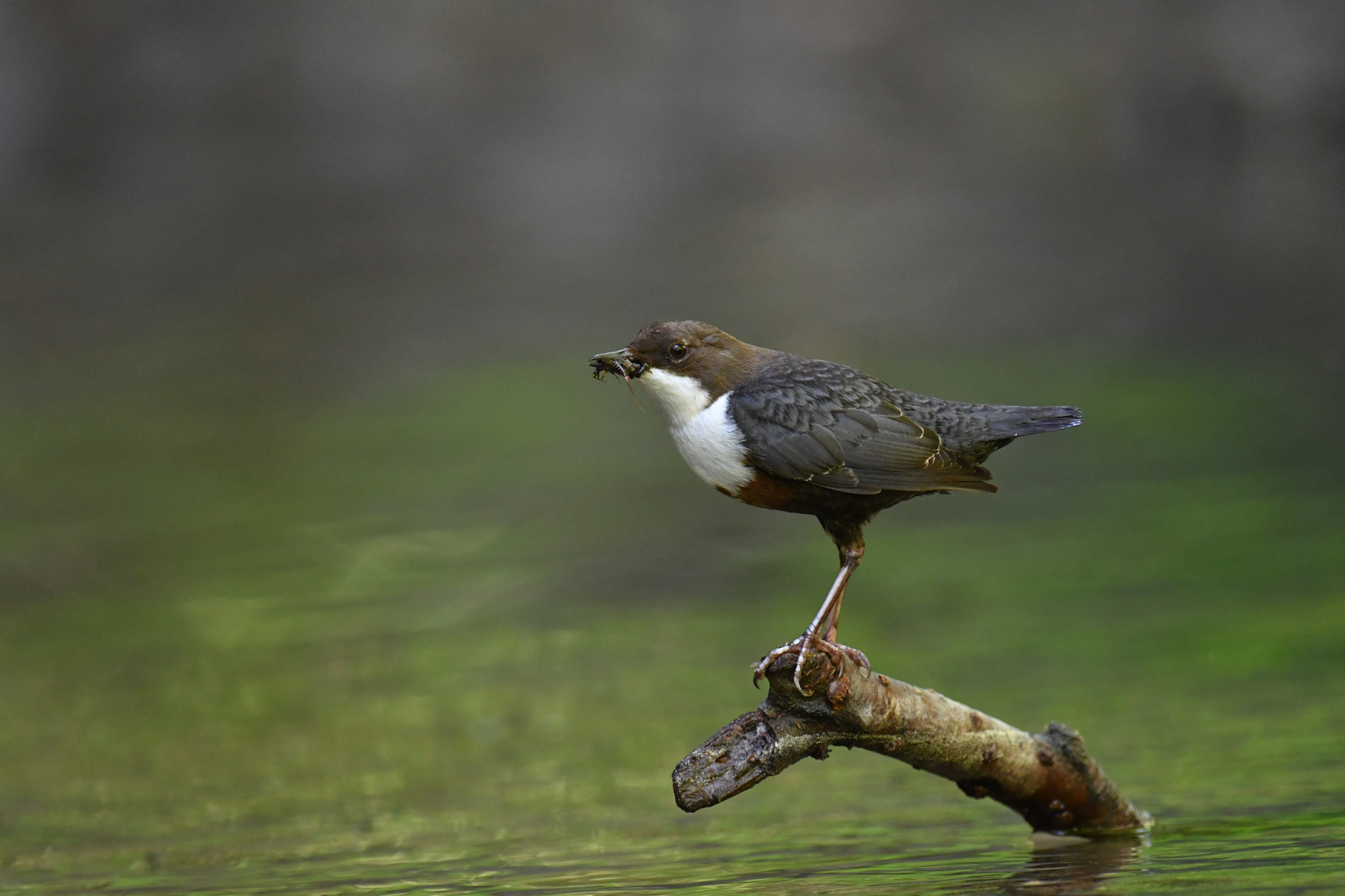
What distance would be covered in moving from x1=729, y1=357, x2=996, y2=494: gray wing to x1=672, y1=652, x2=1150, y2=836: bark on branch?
1.36 feet

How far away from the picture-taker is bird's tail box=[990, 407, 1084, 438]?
3389 millimetres

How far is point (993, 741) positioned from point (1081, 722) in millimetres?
2108

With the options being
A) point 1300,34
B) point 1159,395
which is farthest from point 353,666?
point 1300,34

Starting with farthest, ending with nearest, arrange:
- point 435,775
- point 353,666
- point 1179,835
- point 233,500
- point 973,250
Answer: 1. point 973,250
2. point 233,500
3. point 353,666
4. point 435,775
5. point 1179,835

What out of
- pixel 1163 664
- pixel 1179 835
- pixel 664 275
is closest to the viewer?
pixel 1179 835

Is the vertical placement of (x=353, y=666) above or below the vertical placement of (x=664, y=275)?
below

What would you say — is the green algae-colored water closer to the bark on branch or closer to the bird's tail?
the bark on branch

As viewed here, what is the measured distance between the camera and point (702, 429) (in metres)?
3.25

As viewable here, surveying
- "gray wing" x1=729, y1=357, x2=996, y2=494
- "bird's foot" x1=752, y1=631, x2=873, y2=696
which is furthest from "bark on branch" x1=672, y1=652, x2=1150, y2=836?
"gray wing" x1=729, y1=357, x2=996, y2=494

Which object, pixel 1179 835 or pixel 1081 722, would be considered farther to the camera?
pixel 1081 722

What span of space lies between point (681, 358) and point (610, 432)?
6.83 m

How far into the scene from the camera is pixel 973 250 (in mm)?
14898

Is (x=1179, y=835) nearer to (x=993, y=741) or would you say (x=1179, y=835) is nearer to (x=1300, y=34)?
(x=993, y=741)

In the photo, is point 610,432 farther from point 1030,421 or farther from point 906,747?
point 906,747
